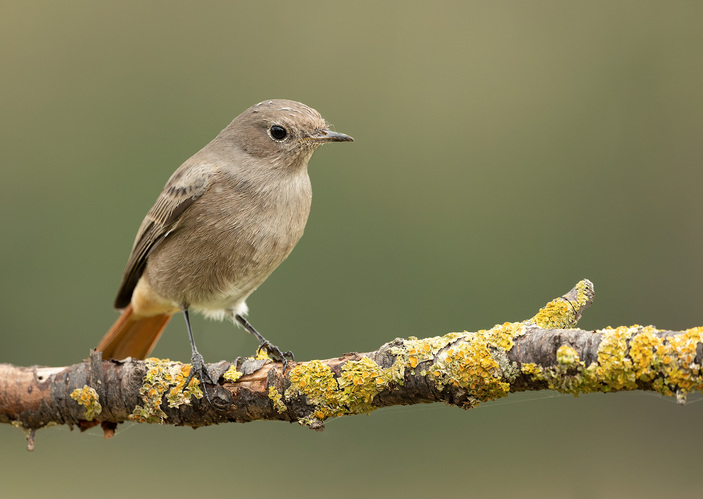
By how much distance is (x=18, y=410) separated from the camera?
4.18 meters

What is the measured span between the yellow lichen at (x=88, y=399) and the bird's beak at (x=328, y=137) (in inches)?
72.7

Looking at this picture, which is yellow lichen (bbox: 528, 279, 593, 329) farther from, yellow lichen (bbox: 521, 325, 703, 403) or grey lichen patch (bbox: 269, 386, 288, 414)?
grey lichen patch (bbox: 269, 386, 288, 414)

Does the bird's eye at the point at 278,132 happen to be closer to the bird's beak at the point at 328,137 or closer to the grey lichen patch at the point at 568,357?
the bird's beak at the point at 328,137

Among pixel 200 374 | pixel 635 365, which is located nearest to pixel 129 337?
pixel 200 374

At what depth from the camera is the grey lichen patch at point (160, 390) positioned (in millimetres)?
3818

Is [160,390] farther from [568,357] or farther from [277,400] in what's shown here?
[568,357]

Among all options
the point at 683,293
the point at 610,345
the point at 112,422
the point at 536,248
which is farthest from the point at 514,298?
the point at 610,345

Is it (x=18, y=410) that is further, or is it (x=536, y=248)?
(x=536, y=248)

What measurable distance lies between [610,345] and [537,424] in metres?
4.39

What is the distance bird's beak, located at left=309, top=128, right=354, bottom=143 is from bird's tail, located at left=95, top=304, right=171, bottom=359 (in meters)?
1.65

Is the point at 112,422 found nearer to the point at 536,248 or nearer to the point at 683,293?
the point at 536,248

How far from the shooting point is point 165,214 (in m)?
4.75

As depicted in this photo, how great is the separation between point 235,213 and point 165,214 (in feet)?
1.71

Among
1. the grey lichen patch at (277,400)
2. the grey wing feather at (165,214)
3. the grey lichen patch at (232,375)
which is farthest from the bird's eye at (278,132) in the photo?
the grey lichen patch at (277,400)
